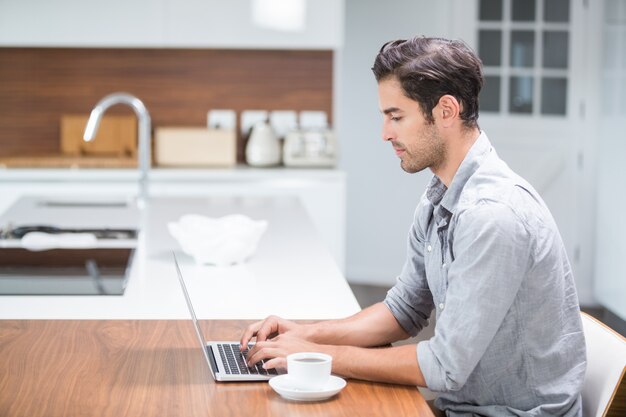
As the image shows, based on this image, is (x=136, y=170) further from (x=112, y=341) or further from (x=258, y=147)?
(x=112, y=341)

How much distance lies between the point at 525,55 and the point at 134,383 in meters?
5.09

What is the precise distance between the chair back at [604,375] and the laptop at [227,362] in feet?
2.01

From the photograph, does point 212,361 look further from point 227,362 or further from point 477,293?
point 477,293

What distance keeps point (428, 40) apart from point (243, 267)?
1.19 m

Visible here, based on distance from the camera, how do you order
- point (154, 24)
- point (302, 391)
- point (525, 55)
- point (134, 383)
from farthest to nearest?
point (525, 55) < point (154, 24) < point (134, 383) < point (302, 391)

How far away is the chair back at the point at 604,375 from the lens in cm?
182

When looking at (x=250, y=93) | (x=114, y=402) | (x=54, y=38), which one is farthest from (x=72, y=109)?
(x=114, y=402)

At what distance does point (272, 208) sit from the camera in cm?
425

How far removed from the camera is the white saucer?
1648mm

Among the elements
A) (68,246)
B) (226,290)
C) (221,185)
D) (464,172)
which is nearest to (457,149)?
(464,172)

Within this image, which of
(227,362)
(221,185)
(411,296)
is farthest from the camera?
(221,185)

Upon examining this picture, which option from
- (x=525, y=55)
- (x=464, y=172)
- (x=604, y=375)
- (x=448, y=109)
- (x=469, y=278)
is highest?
(x=525, y=55)

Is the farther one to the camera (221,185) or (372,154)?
(372,154)

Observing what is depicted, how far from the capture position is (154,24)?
17.4 feet
